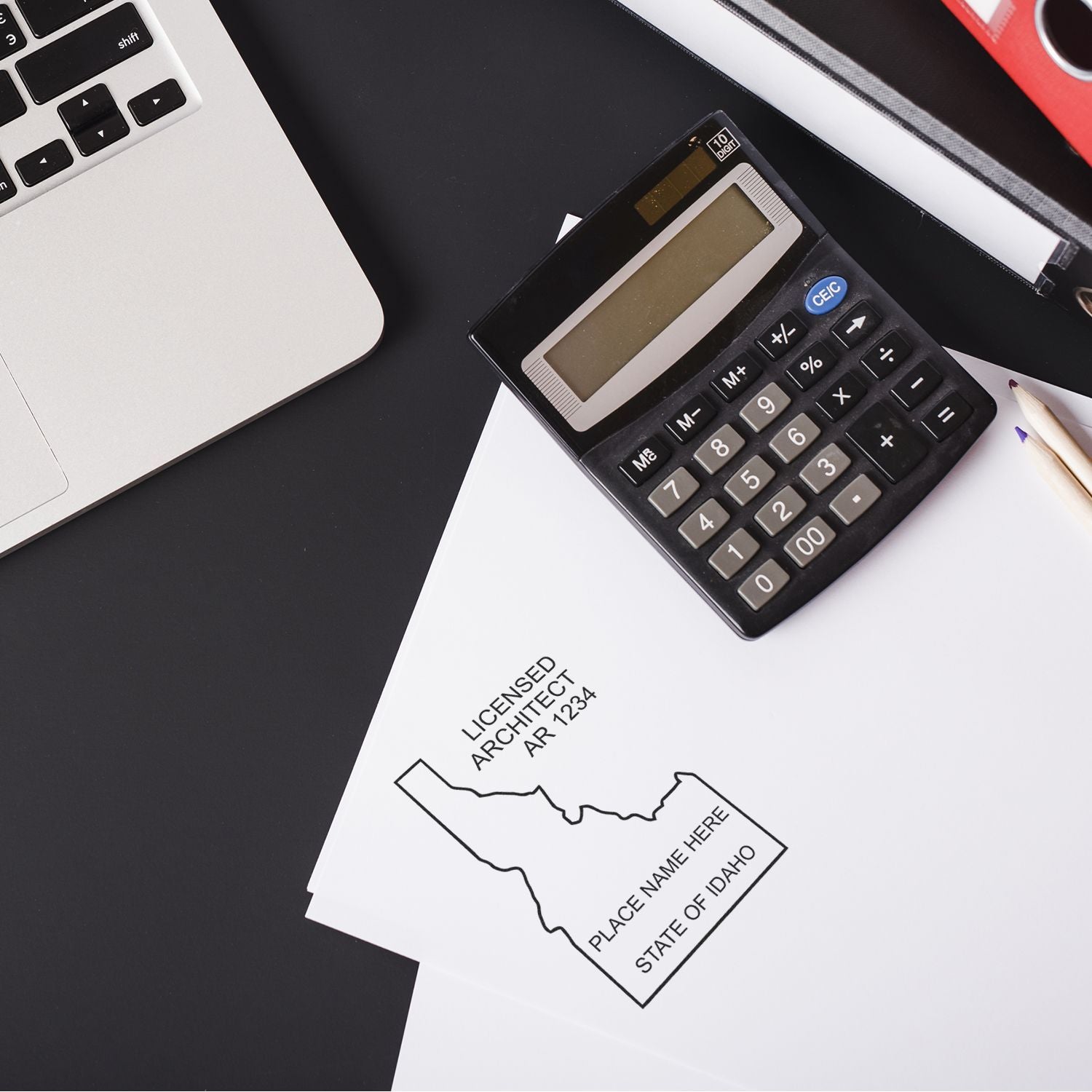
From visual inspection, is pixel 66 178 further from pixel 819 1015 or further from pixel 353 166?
pixel 819 1015

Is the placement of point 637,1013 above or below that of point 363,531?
below

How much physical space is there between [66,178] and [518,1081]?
1.29 ft

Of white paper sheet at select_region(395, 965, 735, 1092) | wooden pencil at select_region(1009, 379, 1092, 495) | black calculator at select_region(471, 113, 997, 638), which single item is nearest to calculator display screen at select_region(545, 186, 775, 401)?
black calculator at select_region(471, 113, 997, 638)

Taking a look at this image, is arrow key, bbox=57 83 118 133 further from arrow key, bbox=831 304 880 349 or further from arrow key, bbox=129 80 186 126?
arrow key, bbox=831 304 880 349

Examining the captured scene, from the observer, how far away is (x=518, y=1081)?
0.43 m

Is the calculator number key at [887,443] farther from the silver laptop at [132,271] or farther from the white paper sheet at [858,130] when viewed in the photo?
the silver laptop at [132,271]

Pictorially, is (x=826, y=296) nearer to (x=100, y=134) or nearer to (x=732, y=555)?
(x=732, y=555)

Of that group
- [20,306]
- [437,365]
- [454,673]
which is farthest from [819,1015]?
[20,306]

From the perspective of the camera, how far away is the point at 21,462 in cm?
43

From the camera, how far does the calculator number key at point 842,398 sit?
0.43m

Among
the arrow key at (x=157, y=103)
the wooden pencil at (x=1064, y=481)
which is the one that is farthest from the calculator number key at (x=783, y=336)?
the arrow key at (x=157, y=103)

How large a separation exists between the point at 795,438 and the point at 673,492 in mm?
51

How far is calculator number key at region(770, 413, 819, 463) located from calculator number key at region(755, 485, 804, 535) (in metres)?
0.01

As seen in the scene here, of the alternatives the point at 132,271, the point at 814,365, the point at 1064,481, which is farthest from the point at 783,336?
the point at 132,271
